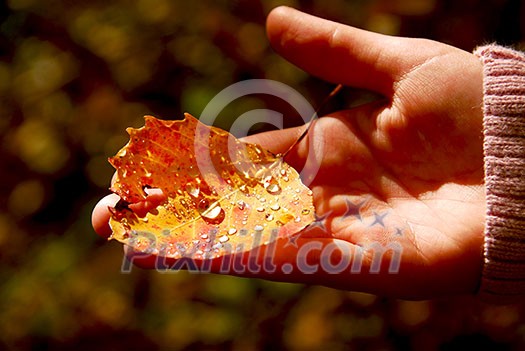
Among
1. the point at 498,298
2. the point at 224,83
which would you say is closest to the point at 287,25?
the point at 224,83

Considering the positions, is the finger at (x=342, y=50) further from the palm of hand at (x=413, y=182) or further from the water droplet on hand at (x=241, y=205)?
the water droplet on hand at (x=241, y=205)

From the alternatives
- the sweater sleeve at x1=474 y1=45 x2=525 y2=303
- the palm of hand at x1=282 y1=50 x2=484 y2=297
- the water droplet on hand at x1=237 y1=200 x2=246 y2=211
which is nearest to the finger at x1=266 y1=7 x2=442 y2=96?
the palm of hand at x1=282 y1=50 x2=484 y2=297

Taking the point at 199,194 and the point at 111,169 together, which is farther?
the point at 111,169

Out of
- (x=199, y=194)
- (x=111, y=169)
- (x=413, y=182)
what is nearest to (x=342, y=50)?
(x=413, y=182)

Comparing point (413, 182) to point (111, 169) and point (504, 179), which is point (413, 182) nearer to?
point (504, 179)

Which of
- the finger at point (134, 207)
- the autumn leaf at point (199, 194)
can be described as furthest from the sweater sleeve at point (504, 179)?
the finger at point (134, 207)
